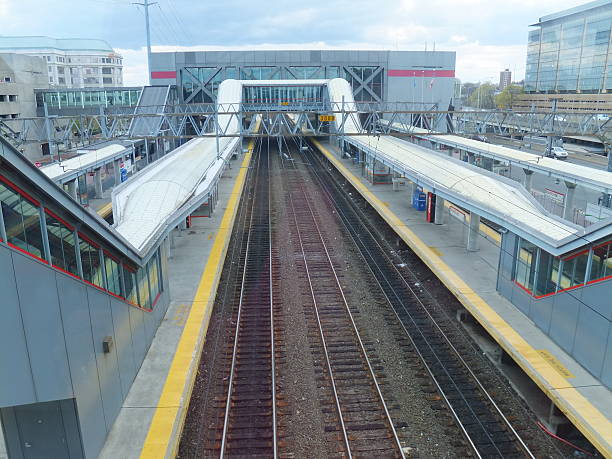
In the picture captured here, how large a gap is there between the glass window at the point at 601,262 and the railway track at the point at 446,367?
2.86m

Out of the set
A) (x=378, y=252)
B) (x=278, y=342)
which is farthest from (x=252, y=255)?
(x=278, y=342)

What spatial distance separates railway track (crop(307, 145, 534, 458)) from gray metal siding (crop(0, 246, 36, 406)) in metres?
6.37

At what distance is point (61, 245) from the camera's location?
5.95 metres

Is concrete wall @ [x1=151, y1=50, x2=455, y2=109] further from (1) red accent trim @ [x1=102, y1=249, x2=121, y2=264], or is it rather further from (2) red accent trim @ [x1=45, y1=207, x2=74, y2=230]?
(2) red accent trim @ [x1=45, y1=207, x2=74, y2=230]

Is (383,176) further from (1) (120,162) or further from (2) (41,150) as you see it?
(2) (41,150)

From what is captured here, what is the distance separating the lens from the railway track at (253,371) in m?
8.17

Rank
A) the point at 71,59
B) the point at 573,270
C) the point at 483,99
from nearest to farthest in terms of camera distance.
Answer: the point at 573,270 < the point at 71,59 < the point at 483,99

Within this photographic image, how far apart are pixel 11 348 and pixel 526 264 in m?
9.92

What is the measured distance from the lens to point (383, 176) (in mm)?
27109

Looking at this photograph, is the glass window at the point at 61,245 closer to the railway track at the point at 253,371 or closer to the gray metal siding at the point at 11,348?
the gray metal siding at the point at 11,348

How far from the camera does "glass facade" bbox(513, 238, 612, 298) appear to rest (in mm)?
8523

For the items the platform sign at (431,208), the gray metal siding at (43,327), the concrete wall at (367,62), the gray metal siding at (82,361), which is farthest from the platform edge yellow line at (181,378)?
the concrete wall at (367,62)

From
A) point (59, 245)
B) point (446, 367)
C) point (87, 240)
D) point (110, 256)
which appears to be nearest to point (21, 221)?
point (59, 245)

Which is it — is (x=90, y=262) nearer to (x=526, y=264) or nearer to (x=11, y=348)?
(x=11, y=348)
